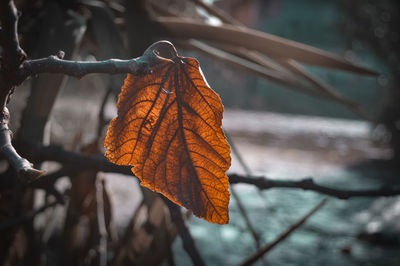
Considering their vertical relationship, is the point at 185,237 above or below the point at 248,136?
above

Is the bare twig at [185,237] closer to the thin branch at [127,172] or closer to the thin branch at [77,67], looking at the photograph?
the thin branch at [127,172]

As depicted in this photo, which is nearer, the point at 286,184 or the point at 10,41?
the point at 10,41

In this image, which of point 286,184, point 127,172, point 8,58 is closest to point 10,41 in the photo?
point 8,58

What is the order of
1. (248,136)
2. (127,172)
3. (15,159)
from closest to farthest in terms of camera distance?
(15,159) → (127,172) → (248,136)

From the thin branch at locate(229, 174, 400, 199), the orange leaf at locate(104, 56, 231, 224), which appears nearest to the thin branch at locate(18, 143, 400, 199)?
the thin branch at locate(229, 174, 400, 199)

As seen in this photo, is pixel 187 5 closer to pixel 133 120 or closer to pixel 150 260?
pixel 150 260

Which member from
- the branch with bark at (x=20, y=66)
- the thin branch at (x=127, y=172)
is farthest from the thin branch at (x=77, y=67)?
the thin branch at (x=127, y=172)

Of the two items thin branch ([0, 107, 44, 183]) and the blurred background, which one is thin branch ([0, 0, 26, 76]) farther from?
the blurred background

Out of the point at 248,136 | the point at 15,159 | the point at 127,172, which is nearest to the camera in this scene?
the point at 15,159

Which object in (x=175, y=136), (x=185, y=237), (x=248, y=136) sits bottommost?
(x=248, y=136)

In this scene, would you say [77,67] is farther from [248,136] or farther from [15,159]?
[248,136]
